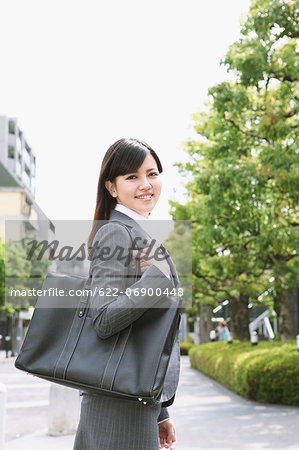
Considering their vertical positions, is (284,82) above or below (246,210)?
above

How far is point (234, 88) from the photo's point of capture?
10633 mm

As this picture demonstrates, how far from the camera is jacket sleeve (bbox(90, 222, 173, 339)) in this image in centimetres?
169

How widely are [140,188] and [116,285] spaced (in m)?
0.44

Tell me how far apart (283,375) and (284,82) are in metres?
5.17

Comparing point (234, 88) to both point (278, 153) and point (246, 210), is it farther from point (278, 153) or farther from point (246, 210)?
point (246, 210)

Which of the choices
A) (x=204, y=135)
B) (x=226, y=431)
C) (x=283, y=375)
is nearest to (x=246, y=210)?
(x=283, y=375)

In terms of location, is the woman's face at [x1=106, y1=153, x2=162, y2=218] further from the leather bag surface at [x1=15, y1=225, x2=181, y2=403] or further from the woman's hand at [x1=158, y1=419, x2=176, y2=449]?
the woman's hand at [x1=158, y1=419, x2=176, y2=449]

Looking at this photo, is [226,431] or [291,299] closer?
[226,431]

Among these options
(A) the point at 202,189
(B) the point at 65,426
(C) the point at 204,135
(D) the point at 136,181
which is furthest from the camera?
(C) the point at 204,135

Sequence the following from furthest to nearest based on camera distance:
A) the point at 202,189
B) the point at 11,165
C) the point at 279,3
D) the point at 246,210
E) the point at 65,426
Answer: the point at 11,165 < the point at 202,189 < the point at 246,210 < the point at 279,3 < the point at 65,426

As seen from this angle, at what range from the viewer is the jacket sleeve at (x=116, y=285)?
169cm

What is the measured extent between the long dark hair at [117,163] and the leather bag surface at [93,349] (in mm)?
379

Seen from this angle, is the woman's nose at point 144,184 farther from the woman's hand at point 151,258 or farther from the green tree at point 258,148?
the green tree at point 258,148

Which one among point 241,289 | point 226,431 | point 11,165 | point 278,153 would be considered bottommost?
point 226,431
